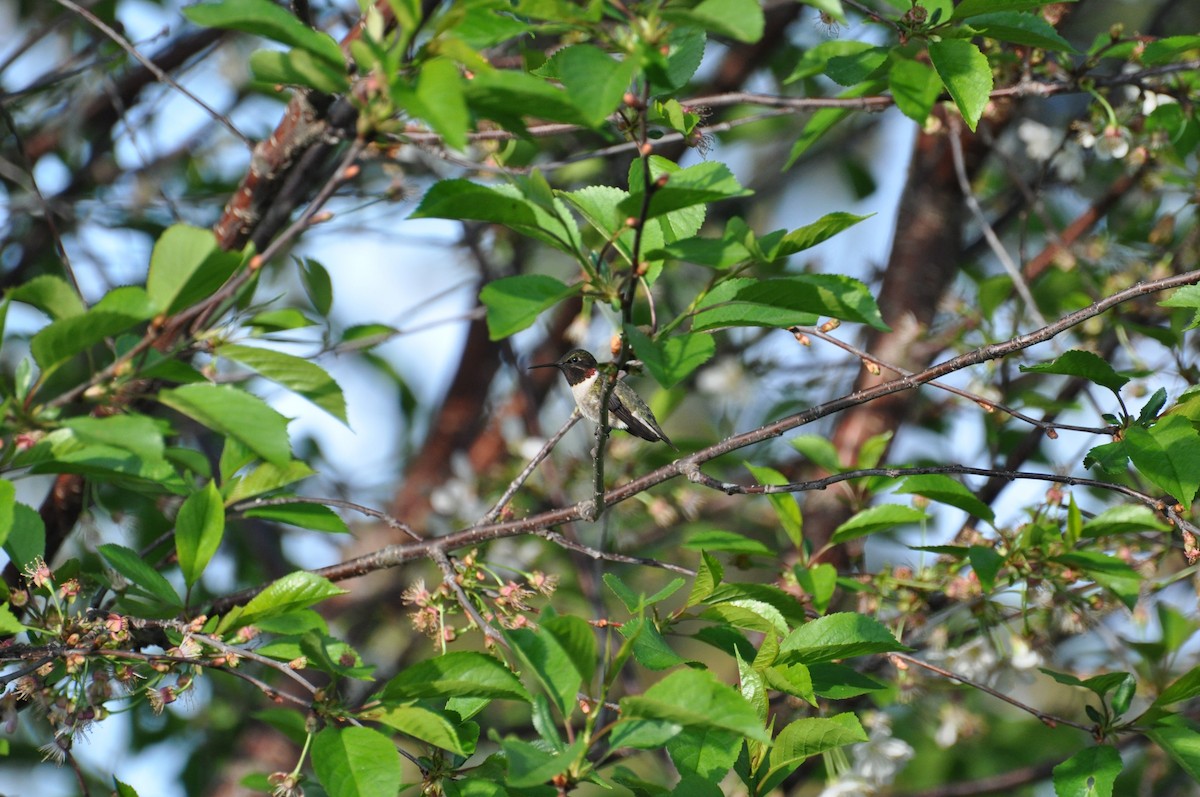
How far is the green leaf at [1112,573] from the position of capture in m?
2.25

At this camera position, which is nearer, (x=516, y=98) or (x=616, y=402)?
(x=516, y=98)

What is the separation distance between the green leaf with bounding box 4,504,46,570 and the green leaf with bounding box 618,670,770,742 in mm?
1171

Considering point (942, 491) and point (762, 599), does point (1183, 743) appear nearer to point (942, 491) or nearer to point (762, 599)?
point (942, 491)

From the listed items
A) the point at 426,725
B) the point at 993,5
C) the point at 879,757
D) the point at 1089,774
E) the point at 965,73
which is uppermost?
the point at 993,5

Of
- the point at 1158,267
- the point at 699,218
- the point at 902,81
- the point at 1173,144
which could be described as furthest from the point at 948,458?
the point at 699,218

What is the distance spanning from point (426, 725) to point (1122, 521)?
5.33 feet

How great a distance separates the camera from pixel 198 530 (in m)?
1.87

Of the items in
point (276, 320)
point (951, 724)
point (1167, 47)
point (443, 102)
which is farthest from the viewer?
point (951, 724)

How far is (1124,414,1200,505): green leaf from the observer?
5.49 feet

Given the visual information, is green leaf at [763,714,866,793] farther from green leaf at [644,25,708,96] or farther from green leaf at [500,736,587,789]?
green leaf at [644,25,708,96]

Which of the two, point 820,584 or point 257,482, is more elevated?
point 257,482

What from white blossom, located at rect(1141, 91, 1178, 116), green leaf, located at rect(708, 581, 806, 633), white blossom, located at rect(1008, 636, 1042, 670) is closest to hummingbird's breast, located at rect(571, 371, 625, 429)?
green leaf, located at rect(708, 581, 806, 633)

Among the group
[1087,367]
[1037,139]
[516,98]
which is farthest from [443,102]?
[1037,139]

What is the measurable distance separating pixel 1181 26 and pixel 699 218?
14.8 feet
